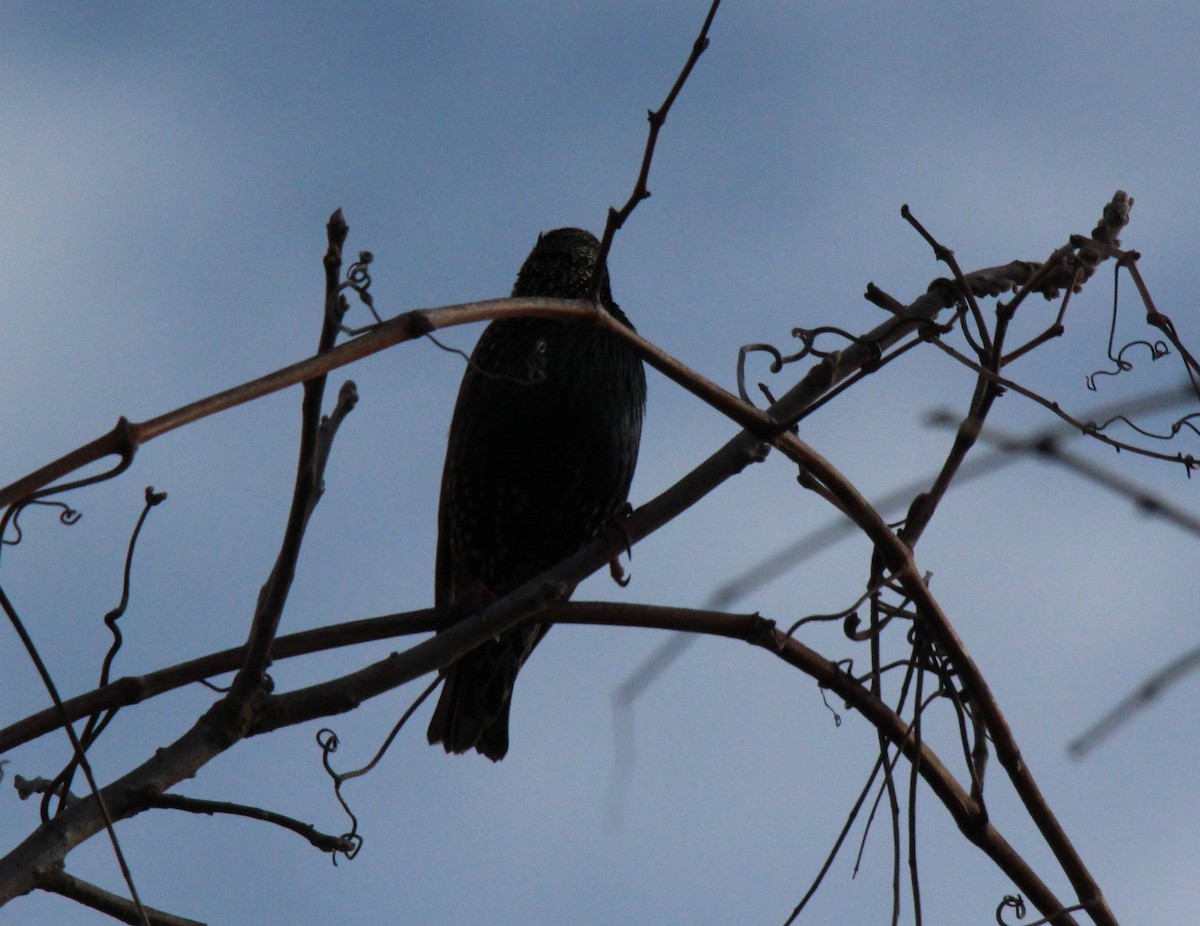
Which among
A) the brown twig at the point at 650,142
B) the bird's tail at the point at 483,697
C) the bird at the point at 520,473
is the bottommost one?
the brown twig at the point at 650,142

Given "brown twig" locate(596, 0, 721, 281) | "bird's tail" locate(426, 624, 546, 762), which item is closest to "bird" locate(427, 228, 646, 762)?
"bird's tail" locate(426, 624, 546, 762)

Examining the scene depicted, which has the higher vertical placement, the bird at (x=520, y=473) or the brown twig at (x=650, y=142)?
the bird at (x=520, y=473)

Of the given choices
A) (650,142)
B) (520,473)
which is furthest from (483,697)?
(650,142)

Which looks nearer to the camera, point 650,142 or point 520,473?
point 650,142

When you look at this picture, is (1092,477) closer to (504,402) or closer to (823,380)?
(823,380)

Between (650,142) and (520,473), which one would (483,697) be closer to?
(520,473)

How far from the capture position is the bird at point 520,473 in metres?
4.86

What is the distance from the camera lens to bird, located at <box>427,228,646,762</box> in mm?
4855

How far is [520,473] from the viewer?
4879mm

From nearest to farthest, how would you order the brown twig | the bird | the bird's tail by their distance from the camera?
the brown twig < the bird < the bird's tail

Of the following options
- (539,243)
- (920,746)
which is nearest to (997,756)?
(920,746)

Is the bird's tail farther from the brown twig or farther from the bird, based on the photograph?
the brown twig

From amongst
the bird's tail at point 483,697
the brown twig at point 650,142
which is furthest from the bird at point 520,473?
the brown twig at point 650,142

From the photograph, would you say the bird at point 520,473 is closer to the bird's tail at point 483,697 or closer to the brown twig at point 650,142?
the bird's tail at point 483,697
